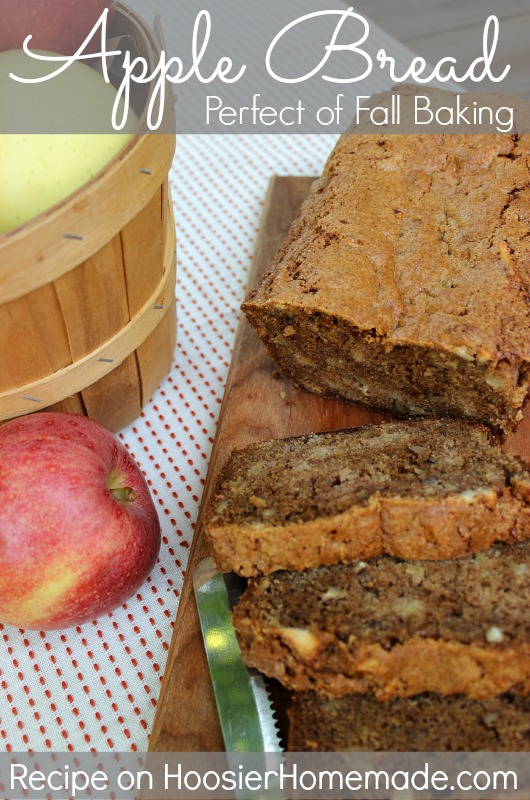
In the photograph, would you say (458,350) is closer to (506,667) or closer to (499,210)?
(499,210)

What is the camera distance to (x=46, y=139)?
1.85m

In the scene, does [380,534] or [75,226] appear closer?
[75,226]

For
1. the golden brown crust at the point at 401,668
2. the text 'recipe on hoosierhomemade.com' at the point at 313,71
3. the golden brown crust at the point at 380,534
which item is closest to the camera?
the golden brown crust at the point at 401,668

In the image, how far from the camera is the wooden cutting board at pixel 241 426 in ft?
6.22

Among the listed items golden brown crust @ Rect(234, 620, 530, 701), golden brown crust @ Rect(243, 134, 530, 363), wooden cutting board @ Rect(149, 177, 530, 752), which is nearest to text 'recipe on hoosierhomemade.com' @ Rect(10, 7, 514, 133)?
wooden cutting board @ Rect(149, 177, 530, 752)

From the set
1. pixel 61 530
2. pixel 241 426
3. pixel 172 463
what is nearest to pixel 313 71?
pixel 241 426

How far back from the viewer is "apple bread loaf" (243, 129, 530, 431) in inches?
80.4

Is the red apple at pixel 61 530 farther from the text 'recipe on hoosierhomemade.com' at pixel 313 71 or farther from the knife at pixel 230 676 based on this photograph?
the text 'recipe on hoosierhomemade.com' at pixel 313 71

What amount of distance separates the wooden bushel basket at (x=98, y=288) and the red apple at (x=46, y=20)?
11 cm

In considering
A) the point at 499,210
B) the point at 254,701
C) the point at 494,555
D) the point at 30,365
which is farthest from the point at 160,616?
the point at 499,210

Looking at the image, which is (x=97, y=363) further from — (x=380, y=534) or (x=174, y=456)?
(x=380, y=534)

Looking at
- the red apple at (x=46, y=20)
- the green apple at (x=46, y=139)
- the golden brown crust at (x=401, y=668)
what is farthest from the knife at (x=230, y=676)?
the red apple at (x=46, y=20)

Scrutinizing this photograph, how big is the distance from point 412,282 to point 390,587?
81 cm

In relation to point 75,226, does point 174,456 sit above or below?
below
